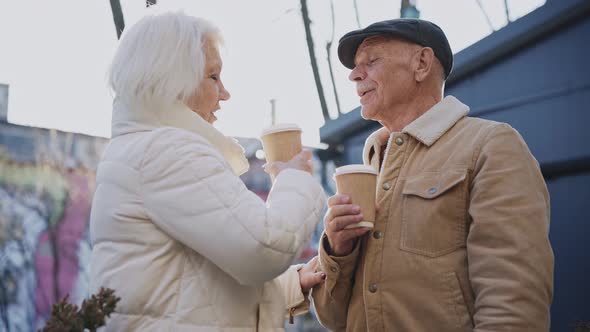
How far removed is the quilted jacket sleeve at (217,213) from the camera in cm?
161

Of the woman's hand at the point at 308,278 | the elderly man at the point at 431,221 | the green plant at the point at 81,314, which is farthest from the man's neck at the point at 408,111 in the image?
the green plant at the point at 81,314

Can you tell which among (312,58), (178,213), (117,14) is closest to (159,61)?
(178,213)

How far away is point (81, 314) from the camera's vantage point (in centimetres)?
135

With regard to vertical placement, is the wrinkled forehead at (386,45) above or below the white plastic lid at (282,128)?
above

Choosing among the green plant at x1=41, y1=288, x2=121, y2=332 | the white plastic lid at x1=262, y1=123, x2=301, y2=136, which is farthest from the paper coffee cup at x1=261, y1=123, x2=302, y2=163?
the green plant at x1=41, y1=288, x2=121, y2=332

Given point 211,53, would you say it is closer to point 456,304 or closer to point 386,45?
point 386,45

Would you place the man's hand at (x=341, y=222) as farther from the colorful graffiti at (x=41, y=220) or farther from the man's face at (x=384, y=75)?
the colorful graffiti at (x=41, y=220)

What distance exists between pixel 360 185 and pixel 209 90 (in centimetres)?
56

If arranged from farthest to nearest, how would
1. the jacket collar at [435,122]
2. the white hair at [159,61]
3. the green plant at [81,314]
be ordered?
1. the jacket collar at [435,122]
2. the white hair at [159,61]
3. the green plant at [81,314]

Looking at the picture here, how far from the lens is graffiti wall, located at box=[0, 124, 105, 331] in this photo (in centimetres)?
507

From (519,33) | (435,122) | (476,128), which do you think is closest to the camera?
(476,128)

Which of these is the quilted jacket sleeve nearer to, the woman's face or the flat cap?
the woman's face

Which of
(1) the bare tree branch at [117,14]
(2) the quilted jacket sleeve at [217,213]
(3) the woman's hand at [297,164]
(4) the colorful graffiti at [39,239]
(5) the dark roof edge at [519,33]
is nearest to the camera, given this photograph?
(2) the quilted jacket sleeve at [217,213]

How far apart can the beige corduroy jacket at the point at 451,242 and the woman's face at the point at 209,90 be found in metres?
0.65
